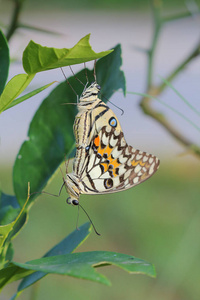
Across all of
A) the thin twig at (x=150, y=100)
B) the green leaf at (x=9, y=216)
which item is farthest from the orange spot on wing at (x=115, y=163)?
the thin twig at (x=150, y=100)

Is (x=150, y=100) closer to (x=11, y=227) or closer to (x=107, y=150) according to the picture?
(x=107, y=150)

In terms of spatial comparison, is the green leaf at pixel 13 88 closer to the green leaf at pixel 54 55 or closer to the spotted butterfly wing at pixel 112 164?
the green leaf at pixel 54 55

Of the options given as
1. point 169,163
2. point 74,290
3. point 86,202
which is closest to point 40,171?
point 74,290

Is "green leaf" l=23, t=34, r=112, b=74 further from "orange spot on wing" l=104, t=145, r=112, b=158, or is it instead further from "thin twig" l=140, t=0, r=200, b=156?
"thin twig" l=140, t=0, r=200, b=156

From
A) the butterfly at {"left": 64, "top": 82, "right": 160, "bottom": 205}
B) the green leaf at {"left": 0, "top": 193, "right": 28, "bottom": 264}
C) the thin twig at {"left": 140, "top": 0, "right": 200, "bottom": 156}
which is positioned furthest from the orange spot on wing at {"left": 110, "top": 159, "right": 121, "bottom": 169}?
the thin twig at {"left": 140, "top": 0, "right": 200, "bottom": 156}

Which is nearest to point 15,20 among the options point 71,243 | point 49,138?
point 49,138

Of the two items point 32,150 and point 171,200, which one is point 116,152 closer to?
point 32,150
